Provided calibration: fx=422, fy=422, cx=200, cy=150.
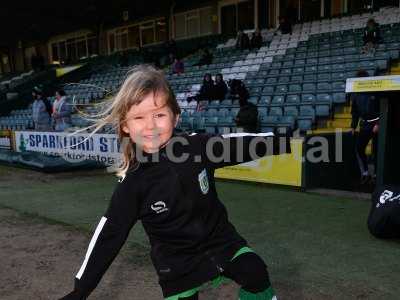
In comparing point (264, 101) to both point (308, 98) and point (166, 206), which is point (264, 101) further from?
point (166, 206)

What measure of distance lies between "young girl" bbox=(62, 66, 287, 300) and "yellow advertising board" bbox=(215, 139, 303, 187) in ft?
18.2

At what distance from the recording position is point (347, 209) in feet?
19.8

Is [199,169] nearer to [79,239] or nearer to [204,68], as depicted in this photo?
[79,239]

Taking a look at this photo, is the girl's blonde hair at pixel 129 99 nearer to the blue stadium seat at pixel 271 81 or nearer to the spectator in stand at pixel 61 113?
the spectator in stand at pixel 61 113

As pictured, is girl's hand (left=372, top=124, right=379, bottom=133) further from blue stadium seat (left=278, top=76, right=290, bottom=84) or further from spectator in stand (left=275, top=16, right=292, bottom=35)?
spectator in stand (left=275, top=16, right=292, bottom=35)

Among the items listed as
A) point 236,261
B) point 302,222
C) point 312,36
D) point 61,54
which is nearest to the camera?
point 236,261

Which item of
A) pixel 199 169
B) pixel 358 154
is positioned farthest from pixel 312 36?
pixel 199 169

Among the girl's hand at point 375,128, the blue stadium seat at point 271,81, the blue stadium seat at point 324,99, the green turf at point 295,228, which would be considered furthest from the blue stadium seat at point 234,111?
the girl's hand at point 375,128

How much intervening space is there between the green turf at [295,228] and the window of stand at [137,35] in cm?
1966

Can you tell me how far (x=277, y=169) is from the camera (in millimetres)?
7648

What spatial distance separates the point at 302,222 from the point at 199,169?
3902 mm

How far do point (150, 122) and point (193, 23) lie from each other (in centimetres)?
2396

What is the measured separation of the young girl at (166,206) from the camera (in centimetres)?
179

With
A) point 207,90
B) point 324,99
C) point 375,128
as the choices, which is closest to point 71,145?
point 207,90
